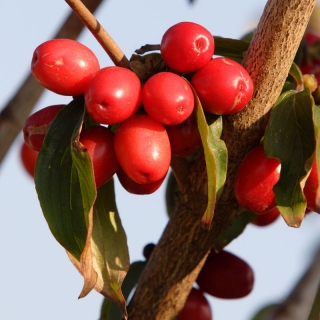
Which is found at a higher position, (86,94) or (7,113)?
(86,94)

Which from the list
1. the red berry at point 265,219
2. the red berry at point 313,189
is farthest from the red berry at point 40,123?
the red berry at point 265,219

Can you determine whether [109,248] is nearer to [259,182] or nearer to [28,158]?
[259,182]

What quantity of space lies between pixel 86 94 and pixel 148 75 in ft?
0.46

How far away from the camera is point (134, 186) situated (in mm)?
1357

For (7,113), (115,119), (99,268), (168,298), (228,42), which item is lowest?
(168,298)

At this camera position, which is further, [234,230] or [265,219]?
[265,219]

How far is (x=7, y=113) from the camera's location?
1771mm

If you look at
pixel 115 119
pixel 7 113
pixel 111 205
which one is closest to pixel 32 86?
pixel 7 113

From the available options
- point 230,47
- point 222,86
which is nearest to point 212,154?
point 222,86

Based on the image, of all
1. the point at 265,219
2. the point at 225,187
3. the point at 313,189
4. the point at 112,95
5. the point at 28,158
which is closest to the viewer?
the point at 112,95

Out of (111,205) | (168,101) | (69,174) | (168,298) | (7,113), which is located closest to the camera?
(168,101)

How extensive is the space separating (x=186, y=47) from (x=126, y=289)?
2.55 ft

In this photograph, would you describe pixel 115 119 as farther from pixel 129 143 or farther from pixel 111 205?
pixel 111 205

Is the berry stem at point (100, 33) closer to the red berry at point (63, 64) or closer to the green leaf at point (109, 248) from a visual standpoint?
the red berry at point (63, 64)
